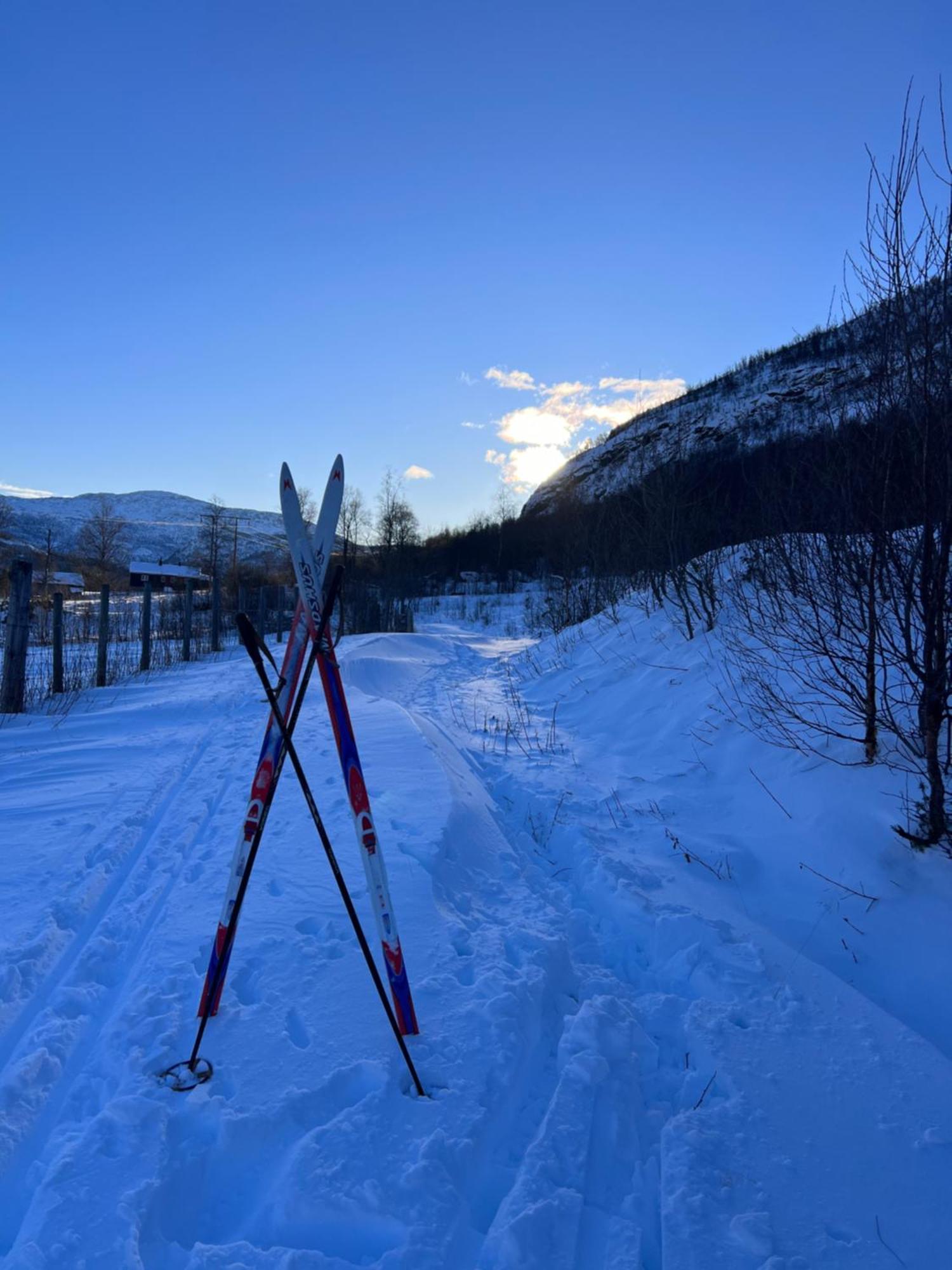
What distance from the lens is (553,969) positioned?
10.6ft

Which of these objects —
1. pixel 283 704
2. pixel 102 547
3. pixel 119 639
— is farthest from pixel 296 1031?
pixel 102 547

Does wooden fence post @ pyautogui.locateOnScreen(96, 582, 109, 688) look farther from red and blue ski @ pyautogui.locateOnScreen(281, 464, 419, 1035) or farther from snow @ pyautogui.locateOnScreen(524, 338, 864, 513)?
snow @ pyautogui.locateOnScreen(524, 338, 864, 513)

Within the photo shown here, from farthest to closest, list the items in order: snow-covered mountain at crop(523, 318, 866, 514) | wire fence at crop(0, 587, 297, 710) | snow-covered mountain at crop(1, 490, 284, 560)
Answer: snow-covered mountain at crop(1, 490, 284, 560) < snow-covered mountain at crop(523, 318, 866, 514) < wire fence at crop(0, 587, 297, 710)

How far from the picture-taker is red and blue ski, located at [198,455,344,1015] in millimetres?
2398

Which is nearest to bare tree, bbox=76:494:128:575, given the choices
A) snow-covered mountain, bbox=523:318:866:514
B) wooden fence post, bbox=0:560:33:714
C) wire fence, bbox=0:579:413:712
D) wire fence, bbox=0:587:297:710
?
wire fence, bbox=0:579:413:712

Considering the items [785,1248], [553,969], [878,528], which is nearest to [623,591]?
[878,528]

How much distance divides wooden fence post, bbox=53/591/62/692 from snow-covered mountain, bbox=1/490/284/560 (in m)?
55.4

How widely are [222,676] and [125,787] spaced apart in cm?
839

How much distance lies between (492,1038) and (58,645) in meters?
11.3

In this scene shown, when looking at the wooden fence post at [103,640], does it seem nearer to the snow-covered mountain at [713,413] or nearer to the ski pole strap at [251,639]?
the ski pole strap at [251,639]

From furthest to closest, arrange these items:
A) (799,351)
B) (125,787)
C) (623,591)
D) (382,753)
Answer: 1. (799,351)
2. (623,591)
3. (382,753)
4. (125,787)

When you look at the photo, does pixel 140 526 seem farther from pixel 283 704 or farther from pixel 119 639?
pixel 283 704

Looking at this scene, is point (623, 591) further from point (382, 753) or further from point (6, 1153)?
point (6, 1153)

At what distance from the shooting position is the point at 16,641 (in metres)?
9.24
